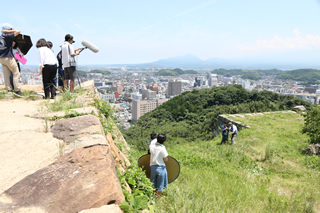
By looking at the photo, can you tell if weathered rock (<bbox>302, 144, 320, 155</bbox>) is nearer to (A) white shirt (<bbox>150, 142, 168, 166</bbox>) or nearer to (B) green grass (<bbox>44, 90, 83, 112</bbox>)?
(A) white shirt (<bbox>150, 142, 168, 166</bbox>)

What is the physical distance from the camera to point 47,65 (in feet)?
14.8

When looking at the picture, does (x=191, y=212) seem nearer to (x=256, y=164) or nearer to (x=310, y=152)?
(x=256, y=164)

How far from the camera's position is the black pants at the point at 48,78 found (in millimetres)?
4527

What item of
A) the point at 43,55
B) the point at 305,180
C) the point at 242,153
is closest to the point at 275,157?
the point at 242,153

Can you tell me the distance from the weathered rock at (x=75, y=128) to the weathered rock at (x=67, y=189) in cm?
58

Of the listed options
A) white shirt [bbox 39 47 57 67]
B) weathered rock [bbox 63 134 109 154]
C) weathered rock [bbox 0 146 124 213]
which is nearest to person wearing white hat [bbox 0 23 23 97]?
white shirt [bbox 39 47 57 67]

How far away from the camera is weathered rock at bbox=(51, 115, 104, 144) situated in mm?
2330

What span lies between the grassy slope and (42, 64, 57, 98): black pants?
3161 millimetres

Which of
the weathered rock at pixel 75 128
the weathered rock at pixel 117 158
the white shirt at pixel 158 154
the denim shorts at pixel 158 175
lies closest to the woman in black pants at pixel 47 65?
the weathered rock at pixel 75 128

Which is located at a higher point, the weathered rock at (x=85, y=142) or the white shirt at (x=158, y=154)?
the weathered rock at (x=85, y=142)

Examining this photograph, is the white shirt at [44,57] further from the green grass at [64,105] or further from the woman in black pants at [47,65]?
the green grass at [64,105]

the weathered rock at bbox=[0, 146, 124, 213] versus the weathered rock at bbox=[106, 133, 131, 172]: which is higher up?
the weathered rock at bbox=[0, 146, 124, 213]

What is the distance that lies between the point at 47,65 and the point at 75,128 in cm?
268

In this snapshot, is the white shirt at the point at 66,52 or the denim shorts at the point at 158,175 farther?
the white shirt at the point at 66,52
